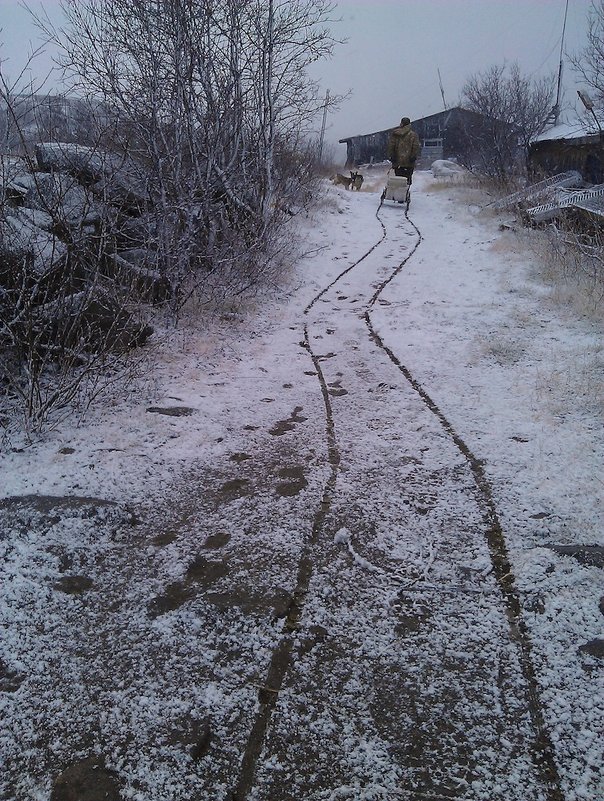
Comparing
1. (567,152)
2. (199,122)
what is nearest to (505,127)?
(567,152)

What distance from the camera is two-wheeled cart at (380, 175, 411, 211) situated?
14.6 m

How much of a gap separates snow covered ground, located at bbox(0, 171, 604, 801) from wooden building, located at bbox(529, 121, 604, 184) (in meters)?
14.9

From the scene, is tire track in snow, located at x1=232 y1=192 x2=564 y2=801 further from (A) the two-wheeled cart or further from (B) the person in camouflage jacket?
(B) the person in camouflage jacket

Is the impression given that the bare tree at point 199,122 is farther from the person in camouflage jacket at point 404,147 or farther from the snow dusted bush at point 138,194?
the person in camouflage jacket at point 404,147

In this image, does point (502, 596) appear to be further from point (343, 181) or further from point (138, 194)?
point (343, 181)

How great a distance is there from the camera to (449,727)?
1945 millimetres

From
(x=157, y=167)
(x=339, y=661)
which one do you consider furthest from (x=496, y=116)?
(x=339, y=661)

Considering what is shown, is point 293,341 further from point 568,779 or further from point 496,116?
point 496,116

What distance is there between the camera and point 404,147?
1442cm

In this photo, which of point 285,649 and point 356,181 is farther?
point 356,181

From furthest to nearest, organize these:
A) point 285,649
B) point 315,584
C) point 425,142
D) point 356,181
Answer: point 425,142
point 356,181
point 315,584
point 285,649

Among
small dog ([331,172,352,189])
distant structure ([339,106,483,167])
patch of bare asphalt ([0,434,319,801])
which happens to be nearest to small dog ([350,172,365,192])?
small dog ([331,172,352,189])

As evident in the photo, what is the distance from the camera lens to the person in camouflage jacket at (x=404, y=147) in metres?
14.4

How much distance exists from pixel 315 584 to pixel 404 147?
14302 millimetres
